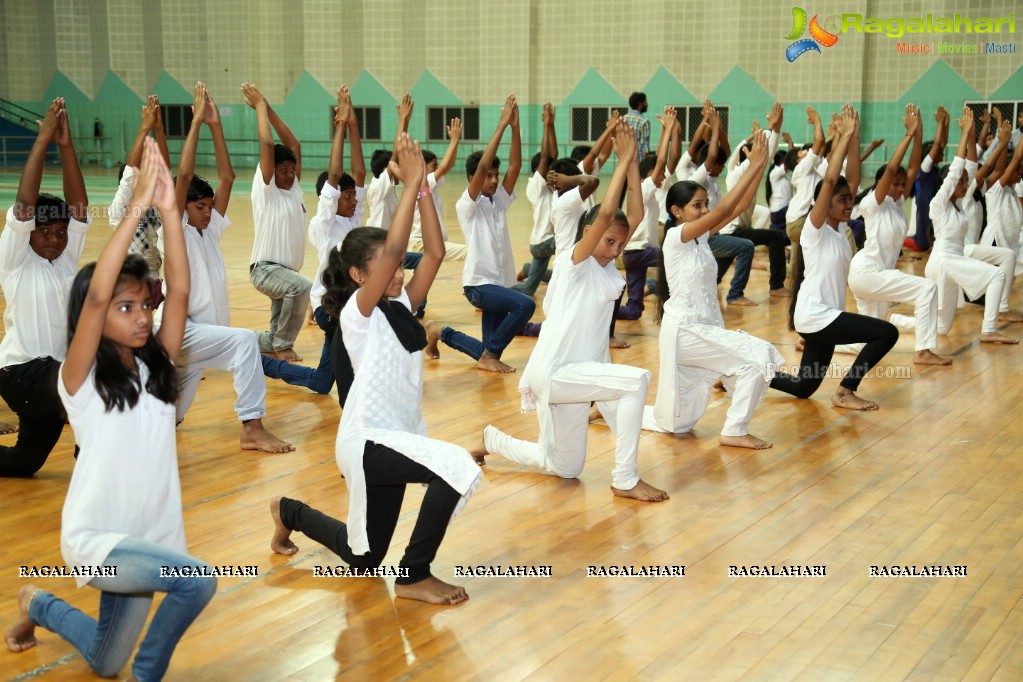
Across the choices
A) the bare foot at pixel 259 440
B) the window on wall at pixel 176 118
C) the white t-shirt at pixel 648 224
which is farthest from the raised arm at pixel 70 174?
the window on wall at pixel 176 118

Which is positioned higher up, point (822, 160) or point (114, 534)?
point (822, 160)

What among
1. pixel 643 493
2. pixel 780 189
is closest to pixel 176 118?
pixel 780 189

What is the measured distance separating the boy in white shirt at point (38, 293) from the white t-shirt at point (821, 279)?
3.76 metres

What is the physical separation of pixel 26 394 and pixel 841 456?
3.61 metres

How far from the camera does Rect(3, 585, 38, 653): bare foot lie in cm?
319

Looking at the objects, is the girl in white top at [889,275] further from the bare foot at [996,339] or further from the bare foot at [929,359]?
the bare foot at [996,339]

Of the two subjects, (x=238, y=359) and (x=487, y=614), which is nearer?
(x=487, y=614)

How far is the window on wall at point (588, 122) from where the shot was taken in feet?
78.0

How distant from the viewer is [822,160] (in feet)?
36.1

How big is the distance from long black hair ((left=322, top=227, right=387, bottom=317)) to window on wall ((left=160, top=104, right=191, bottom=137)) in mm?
24149

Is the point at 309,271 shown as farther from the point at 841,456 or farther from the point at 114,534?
the point at 114,534

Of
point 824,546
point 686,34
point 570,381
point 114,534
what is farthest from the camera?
point 686,34

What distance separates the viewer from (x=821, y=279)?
6402mm

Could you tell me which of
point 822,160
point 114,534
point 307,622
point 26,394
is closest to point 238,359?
point 26,394
